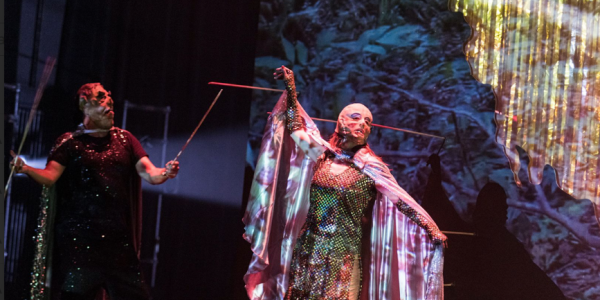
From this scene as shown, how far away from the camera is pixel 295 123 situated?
3656 mm

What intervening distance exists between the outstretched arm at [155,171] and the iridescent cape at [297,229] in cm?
57

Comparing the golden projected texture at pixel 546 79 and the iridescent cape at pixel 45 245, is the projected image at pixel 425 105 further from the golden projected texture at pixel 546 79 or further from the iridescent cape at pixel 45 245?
the iridescent cape at pixel 45 245

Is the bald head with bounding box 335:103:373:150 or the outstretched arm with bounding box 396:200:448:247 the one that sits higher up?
the bald head with bounding box 335:103:373:150

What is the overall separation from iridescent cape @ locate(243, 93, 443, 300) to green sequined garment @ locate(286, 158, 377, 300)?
0.12m

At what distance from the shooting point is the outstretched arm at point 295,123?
3572 millimetres

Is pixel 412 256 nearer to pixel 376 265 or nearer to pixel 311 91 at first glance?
pixel 376 265

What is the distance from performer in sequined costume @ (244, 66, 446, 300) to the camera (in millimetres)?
3424

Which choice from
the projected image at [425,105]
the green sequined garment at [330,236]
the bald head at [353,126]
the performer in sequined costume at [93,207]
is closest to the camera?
the performer in sequined costume at [93,207]

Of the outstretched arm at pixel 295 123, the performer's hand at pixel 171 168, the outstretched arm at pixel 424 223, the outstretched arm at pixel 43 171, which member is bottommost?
the outstretched arm at pixel 424 223

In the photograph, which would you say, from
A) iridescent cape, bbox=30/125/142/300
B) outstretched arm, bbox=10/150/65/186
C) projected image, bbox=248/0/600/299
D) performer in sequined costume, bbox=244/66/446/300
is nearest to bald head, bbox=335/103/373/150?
performer in sequined costume, bbox=244/66/446/300

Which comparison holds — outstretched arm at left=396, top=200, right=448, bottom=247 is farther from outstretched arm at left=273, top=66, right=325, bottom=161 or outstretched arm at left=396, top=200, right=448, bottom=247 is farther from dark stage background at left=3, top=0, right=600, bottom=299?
dark stage background at left=3, top=0, right=600, bottom=299

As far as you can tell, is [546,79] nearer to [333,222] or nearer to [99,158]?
[333,222]

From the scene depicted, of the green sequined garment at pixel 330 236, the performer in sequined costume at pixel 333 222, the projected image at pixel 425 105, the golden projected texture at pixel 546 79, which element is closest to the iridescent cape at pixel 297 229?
the performer in sequined costume at pixel 333 222

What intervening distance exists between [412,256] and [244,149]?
182 centimetres
